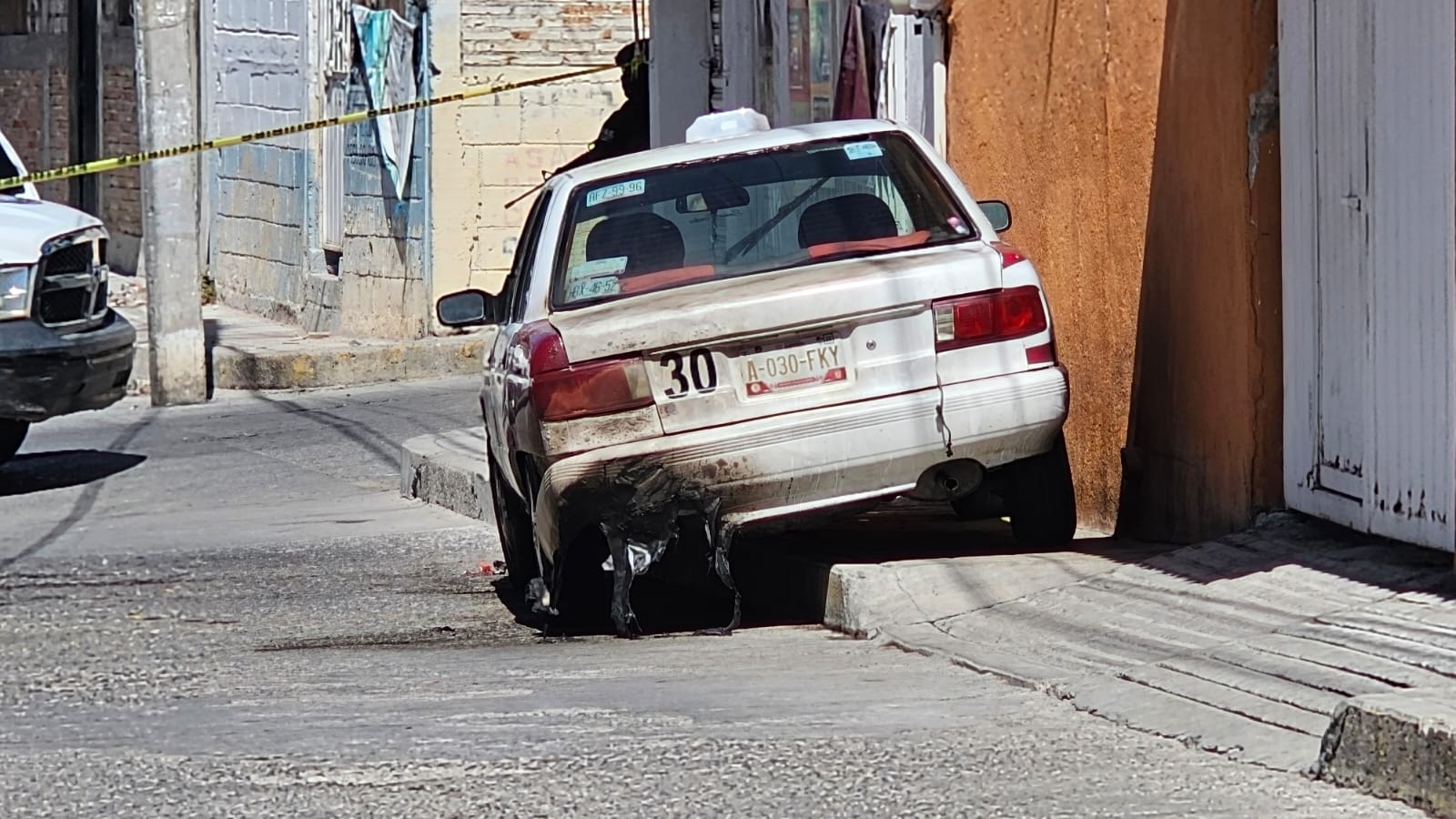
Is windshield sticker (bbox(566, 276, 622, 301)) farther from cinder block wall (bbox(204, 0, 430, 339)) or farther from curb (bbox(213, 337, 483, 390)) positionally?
cinder block wall (bbox(204, 0, 430, 339))

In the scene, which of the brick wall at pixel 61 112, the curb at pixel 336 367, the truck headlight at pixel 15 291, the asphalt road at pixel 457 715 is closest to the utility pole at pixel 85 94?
the brick wall at pixel 61 112

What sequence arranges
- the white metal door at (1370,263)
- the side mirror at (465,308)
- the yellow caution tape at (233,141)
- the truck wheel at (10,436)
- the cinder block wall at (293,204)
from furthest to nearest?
the cinder block wall at (293,204) < the yellow caution tape at (233,141) < the truck wheel at (10,436) < the side mirror at (465,308) < the white metal door at (1370,263)

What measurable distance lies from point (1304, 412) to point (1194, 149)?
116 centimetres

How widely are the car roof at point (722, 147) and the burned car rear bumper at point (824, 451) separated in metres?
1.31

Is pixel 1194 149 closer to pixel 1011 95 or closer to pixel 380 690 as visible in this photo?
pixel 1011 95

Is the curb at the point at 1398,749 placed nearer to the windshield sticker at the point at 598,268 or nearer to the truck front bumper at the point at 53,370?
the windshield sticker at the point at 598,268

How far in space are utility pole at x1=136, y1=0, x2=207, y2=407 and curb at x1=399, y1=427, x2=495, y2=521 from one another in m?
3.66

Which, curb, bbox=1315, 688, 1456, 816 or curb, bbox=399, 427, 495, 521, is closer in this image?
curb, bbox=1315, 688, 1456, 816

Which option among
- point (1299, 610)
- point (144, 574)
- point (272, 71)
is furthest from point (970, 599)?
point (272, 71)

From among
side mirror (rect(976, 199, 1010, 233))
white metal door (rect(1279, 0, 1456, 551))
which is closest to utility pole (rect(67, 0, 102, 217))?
side mirror (rect(976, 199, 1010, 233))

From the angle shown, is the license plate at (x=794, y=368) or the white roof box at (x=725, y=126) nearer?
the license plate at (x=794, y=368)

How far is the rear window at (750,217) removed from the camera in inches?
298

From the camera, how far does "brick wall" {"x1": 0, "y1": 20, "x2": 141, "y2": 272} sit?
81.4 ft

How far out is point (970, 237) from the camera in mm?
7594
